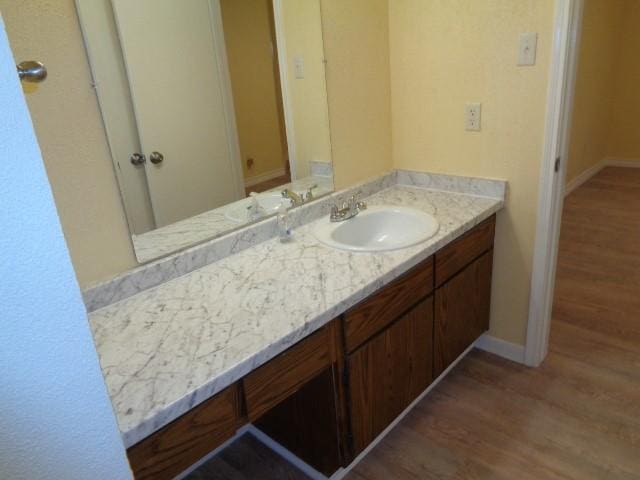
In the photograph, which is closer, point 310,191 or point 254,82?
point 254,82

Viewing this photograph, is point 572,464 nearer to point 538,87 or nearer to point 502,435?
point 502,435

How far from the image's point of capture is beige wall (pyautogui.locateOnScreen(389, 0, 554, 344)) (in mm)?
1857

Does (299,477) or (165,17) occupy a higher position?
(165,17)

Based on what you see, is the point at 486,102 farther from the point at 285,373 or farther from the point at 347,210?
the point at 285,373

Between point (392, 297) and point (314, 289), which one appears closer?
point (314, 289)

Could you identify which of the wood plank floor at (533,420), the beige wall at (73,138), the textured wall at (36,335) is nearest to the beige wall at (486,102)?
the wood plank floor at (533,420)

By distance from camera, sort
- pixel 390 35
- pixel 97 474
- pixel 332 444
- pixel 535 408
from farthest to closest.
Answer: pixel 390 35, pixel 535 408, pixel 332 444, pixel 97 474

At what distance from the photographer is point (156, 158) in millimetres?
1472

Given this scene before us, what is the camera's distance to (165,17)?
1419mm

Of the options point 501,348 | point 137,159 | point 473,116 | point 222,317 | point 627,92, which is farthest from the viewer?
point 627,92

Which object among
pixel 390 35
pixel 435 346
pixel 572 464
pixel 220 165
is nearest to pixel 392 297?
pixel 435 346

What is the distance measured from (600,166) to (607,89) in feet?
2.81

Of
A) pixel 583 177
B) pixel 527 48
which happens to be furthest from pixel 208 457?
pixel 583 177

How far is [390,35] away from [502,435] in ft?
5.88
